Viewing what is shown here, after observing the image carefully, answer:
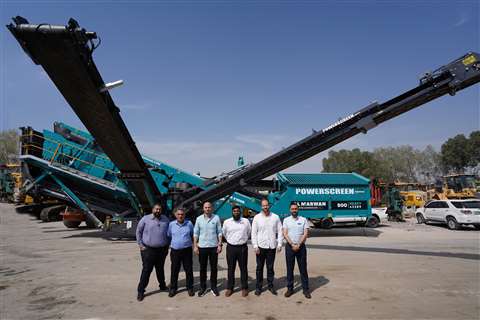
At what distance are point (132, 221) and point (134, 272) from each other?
4.63m

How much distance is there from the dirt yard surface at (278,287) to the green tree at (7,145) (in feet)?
187

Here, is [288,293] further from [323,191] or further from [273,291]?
[323,191]

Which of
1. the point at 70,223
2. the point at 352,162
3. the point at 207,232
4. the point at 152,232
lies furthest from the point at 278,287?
the point at 352,162

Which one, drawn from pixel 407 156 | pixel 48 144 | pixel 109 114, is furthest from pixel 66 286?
pixel 407 156

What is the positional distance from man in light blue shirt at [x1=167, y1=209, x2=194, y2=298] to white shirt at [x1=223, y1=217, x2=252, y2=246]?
2.18 feet

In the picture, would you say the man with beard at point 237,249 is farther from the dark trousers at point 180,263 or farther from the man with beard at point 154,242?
the man with beard at point 154,242

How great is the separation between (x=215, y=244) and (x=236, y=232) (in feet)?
1.37

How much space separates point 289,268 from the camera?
535cm

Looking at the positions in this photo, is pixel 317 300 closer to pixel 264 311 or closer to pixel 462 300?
pixel 264 311

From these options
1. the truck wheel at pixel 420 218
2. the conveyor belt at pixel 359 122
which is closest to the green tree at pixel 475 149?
the truck wheel at pixel 420 218

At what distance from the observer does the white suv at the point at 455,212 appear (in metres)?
15.4

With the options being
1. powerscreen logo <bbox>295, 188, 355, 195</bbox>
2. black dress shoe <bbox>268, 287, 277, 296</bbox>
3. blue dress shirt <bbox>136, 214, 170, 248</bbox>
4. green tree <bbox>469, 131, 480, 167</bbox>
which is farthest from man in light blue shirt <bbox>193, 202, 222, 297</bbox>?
green tree <bbox>469, 131, 480, 167</bbox>

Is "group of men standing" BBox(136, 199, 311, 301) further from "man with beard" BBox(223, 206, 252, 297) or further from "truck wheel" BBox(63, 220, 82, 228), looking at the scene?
"truck wheel" BBox(63, 220, 82, 228)

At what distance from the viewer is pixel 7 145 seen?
188 ft
